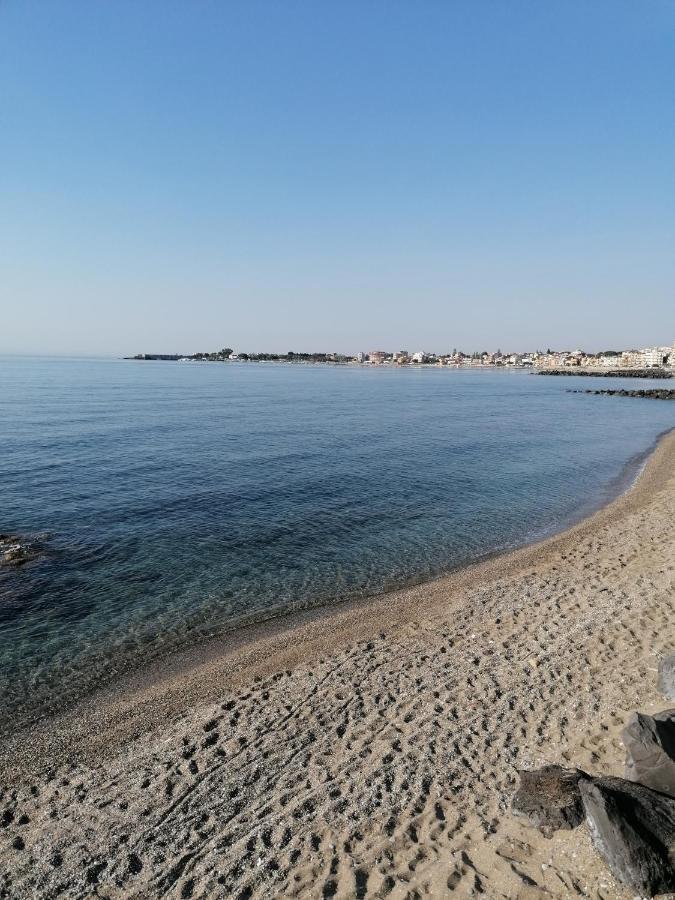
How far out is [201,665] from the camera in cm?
1148

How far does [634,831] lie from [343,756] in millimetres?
4048

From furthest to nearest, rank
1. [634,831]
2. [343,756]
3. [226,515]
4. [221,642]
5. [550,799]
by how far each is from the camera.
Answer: [226,515]
[221,642]
[343,756]
[550,799]
[634,831]

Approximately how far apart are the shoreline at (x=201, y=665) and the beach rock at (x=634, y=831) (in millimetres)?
6877

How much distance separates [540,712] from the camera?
858 cm

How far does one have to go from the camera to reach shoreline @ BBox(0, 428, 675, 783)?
9.04 m

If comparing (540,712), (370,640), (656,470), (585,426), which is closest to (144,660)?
(370,640)

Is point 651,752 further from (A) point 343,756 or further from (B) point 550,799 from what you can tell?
(A) point 343,756

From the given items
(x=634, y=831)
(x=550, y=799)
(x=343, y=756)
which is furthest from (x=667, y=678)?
(x=343, y=756)

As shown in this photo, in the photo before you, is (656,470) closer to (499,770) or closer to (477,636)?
(477,636)

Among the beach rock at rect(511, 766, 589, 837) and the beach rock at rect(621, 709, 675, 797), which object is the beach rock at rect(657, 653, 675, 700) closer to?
the beach rock at rect(621, 709, 675, 797)

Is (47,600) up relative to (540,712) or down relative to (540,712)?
down

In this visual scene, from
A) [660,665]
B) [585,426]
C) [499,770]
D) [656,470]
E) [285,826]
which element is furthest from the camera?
[585,426]

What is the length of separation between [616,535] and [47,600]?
20.0 metres

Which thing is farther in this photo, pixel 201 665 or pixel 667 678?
pixel 201 665
